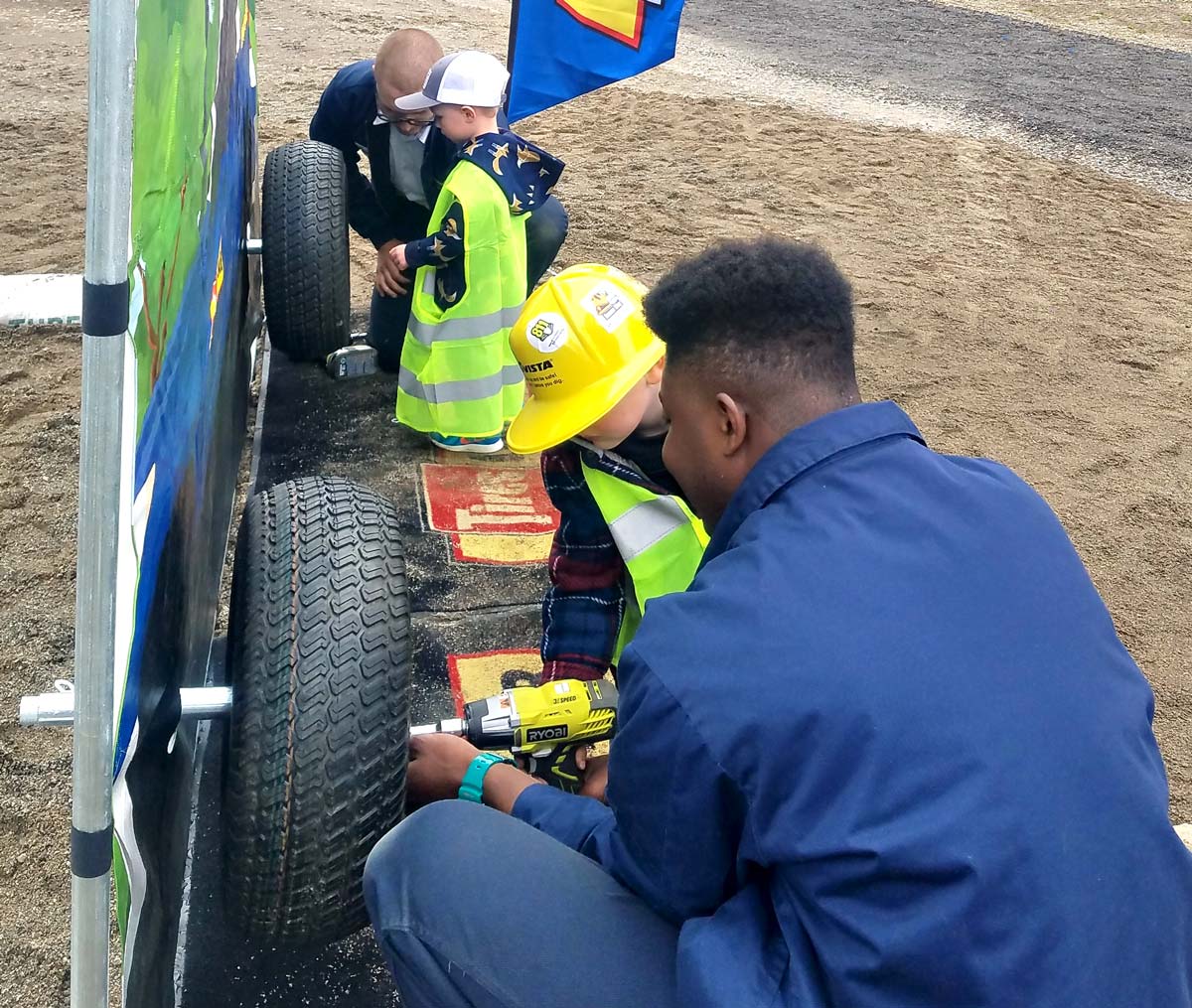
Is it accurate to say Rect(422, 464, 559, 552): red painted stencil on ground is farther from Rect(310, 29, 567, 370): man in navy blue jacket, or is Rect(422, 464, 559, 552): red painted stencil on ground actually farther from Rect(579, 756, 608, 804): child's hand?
Rect(579, 756, 608, 804): child's hand

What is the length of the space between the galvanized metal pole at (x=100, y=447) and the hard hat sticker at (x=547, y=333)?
122cm

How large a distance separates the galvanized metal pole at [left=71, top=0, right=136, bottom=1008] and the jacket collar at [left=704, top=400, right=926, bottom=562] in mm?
762

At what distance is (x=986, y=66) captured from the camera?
10.8 m

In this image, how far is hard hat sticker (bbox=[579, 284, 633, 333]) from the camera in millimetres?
2389

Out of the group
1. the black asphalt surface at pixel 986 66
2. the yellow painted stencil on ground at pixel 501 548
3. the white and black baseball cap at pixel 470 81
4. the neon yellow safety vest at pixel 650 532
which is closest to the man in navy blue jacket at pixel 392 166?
the white and black baseball cap at pixel 470 81

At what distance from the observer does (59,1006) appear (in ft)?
7.03

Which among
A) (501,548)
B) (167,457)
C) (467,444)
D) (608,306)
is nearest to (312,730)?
(167,457)

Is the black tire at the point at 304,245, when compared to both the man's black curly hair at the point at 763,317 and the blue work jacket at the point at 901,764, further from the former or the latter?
the blue work jacket at the point at 901,764

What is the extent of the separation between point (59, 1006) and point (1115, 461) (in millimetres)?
3746

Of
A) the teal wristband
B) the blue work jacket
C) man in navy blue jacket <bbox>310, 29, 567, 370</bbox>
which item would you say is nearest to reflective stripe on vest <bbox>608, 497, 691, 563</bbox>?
the teal wristband

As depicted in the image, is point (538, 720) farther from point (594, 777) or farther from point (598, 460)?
point (598, 460)

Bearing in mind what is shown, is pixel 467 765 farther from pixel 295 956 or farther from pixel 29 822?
pixel 29 822

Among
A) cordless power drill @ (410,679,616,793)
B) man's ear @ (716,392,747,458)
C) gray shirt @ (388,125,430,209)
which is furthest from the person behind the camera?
gray shirt @ (388,125,430,209)

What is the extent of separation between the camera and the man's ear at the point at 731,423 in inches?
64.5
